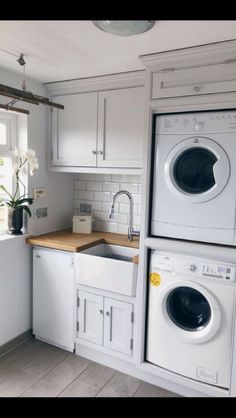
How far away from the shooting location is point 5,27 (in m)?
1.53

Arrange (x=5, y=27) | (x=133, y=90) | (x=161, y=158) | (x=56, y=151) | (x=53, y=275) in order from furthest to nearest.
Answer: (x=56, y=151) < (x=53, y=275) < (x=133, y=90) < (x=161, y=158) < (x=5, y=27)

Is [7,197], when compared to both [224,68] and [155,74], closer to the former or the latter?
[155,74]

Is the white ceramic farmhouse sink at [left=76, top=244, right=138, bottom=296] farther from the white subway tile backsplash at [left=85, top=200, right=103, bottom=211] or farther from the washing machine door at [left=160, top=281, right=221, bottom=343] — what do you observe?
the white subway tile backsplash at [left=85, top=200, right=103, bottom=211]

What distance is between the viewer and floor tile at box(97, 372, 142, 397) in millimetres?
2004

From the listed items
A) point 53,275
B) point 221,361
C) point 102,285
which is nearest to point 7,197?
point 53,275

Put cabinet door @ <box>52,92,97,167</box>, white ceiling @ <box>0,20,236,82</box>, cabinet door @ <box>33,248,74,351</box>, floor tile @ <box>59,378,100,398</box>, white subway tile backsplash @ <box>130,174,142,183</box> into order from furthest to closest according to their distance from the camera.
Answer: white subway tile backsplash @ <box>130,174,142,183</box>
cabinet door @ <box>52,92,97,167</box>
cabinet door @ <box>33,248,74,351</box>
floor tile @ <box>59,378,100,398</box>
white ceiling @ <box>0,20,236,82</box>

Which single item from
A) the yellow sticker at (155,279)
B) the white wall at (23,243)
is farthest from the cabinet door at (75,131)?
the yellow sticker at (155,279)

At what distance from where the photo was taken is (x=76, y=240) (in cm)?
248

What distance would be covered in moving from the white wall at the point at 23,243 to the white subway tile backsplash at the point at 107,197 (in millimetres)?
192

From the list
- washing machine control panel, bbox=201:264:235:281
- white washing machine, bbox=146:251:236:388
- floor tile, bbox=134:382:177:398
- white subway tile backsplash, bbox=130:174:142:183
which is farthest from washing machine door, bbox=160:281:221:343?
white subway tile backsplash, bbox=130:174:142:183

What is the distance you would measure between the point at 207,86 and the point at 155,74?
0.34 metres

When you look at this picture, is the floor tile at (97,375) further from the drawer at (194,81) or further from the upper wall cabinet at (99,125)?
the drawer at (194,81)

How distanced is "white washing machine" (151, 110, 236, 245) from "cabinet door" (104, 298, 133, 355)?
602mm

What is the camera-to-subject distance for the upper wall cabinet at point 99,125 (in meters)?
2.29
